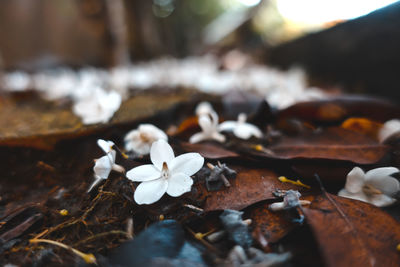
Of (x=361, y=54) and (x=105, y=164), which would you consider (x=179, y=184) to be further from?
(x=361, y=54)

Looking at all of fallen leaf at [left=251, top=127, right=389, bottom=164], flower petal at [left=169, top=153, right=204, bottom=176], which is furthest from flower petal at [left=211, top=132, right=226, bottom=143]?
flower petal at [left=169, top=153, right=204, bottom=176]

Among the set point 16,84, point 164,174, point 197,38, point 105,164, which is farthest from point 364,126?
point 197,38

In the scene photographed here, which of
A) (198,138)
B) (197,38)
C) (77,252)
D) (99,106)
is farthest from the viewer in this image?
(197,38)

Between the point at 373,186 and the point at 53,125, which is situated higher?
the point at 53,125

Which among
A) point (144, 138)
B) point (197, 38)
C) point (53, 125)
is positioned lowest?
point (144, 138)

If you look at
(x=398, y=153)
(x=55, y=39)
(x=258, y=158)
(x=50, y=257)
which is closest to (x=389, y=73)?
(x=398, y=153)

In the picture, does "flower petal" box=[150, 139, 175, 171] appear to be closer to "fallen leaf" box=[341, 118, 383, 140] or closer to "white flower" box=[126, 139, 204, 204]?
"white flower" box=[126, 139, 204, 204]

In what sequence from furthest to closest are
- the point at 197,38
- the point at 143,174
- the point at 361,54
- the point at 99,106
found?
the point at 197,38 → the point at 361,54 → the point at 99,106 → the point at 143,174

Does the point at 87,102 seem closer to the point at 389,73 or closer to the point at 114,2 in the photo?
the point at 389,73

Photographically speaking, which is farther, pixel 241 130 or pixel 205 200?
pixel 241 130
